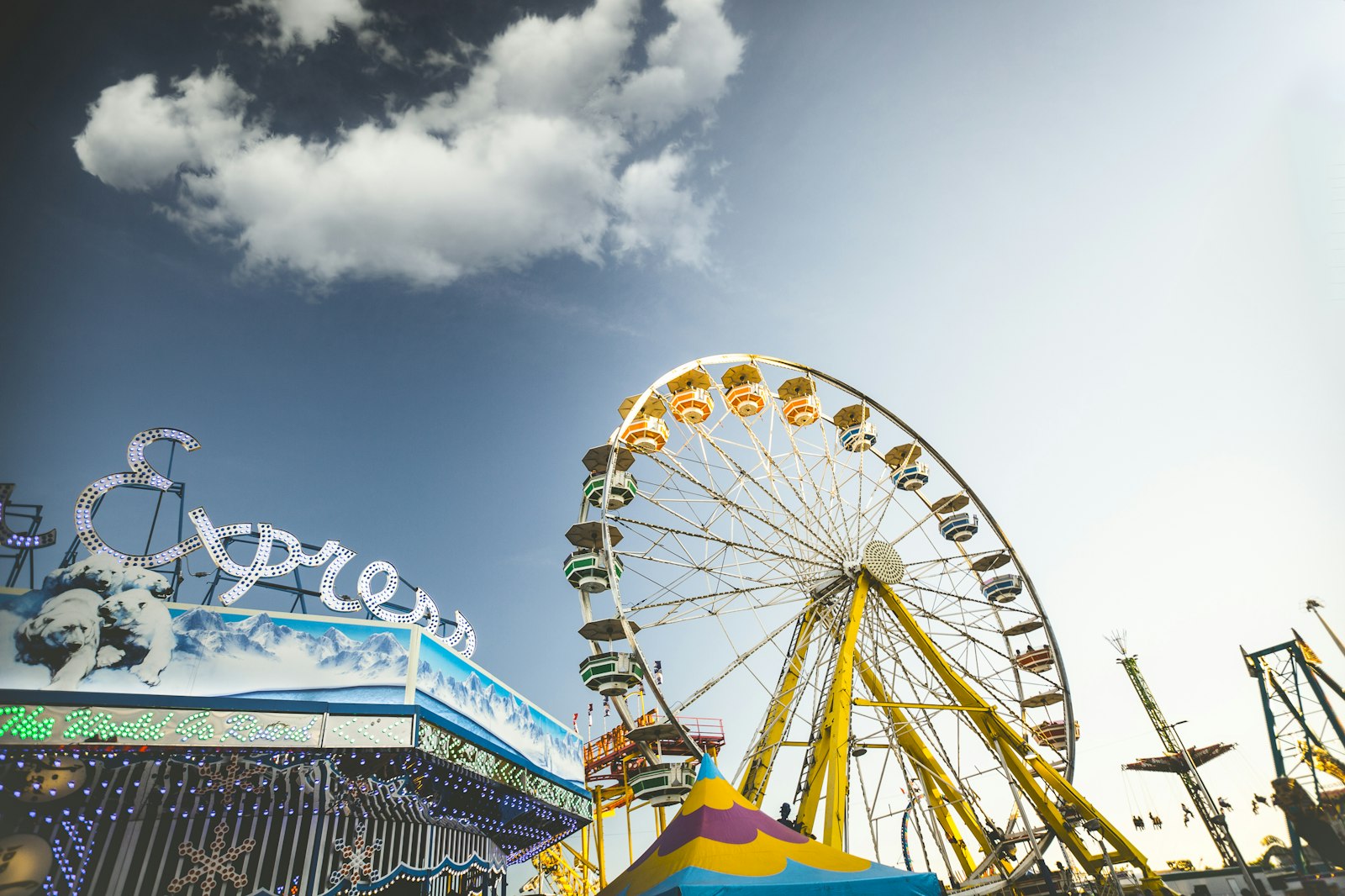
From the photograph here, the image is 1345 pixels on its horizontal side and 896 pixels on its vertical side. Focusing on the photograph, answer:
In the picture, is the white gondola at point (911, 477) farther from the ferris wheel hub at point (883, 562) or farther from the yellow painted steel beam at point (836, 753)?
the yellow painted steel beam at point (836, 753)

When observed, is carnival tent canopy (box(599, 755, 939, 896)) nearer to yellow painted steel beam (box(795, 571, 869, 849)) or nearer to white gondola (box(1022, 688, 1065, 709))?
yellow painted steel beam (box(795, 571, 869, 849))

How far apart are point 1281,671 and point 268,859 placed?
3123 centimetres

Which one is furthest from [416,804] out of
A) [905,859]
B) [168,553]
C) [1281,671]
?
[1281,671]

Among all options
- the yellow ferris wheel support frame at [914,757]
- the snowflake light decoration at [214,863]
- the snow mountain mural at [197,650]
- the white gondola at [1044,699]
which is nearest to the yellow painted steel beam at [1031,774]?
the yellow ferris wheel support frame at [914,757]

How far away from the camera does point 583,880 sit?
78.5 ft

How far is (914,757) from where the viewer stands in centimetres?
1711

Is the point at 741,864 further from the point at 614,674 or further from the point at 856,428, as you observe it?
the point at 856,428

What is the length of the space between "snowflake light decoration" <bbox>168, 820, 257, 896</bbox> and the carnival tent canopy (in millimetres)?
8313

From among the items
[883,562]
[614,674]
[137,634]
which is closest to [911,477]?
[883,562]

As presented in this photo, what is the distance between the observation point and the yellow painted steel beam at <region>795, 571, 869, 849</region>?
13008 mm

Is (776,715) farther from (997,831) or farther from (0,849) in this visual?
(0,849)

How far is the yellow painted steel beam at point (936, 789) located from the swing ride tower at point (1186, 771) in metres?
Result: 17.9

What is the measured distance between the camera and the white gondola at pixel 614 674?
577 inches

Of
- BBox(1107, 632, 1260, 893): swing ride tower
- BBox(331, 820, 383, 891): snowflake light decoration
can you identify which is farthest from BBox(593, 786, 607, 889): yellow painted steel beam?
BBox(1107, 632, 1260, 893): swing ride tower
